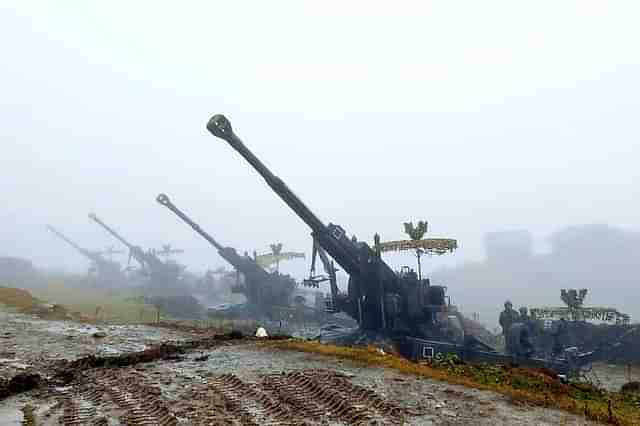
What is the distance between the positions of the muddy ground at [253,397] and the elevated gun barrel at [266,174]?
793 centimetres

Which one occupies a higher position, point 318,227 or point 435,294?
point 318,227

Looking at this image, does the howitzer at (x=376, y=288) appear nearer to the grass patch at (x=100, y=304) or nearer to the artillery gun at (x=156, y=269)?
the grass patch at (x=100, y=304)

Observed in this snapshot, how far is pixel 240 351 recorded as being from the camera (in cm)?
1310

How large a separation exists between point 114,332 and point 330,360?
398 inches

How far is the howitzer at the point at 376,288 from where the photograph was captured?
63.9ft

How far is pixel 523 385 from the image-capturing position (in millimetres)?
9500

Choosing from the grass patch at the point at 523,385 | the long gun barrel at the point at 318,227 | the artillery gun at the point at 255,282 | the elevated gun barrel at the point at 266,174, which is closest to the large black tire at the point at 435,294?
the long gun barrel at the point at 318,227

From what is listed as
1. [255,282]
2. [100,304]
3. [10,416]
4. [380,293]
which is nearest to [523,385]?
[10,416]

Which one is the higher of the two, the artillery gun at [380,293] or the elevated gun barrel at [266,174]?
the elevated gun barrel at [266,174]

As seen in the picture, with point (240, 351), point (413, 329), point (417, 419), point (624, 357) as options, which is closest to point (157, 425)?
point (417, 419)

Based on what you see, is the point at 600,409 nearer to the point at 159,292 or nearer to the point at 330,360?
the point at 330,360

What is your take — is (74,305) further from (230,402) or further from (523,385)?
(523,385)

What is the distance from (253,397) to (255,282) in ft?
83.3

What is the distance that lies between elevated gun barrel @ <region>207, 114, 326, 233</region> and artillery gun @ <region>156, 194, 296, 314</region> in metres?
14.9
